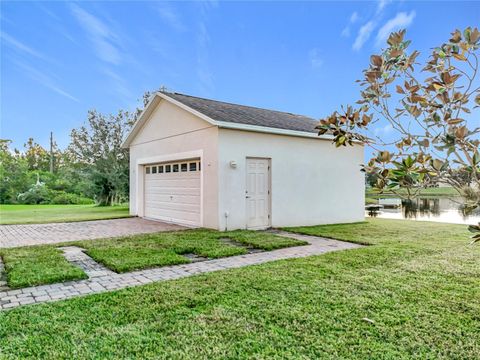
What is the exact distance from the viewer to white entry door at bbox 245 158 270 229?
10008 millimetres

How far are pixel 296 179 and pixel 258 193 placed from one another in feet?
5.48

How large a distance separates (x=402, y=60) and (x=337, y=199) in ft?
32.7

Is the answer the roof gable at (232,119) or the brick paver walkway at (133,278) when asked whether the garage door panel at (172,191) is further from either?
the brick paver walkway at (133,278)

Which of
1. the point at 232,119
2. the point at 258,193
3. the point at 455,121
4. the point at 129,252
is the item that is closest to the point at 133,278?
the point at 129,252

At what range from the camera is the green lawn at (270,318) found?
271 centimetres

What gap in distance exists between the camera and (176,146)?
449 inches

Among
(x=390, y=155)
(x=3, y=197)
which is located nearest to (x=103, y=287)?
(x=390, y=155)

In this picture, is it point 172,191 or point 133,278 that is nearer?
point 133,278

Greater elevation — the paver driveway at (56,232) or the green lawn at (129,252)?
the green lawn at (129,252)

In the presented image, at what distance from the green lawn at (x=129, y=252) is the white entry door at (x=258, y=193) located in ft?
4.02

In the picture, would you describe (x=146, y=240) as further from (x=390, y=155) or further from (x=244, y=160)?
(x=390, y=155)

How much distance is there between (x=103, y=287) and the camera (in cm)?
440

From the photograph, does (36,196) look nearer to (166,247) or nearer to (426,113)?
(166,247)

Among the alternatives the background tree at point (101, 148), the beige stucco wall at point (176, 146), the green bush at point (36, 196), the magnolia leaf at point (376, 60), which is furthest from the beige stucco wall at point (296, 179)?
the green bush at point (36, 196)
